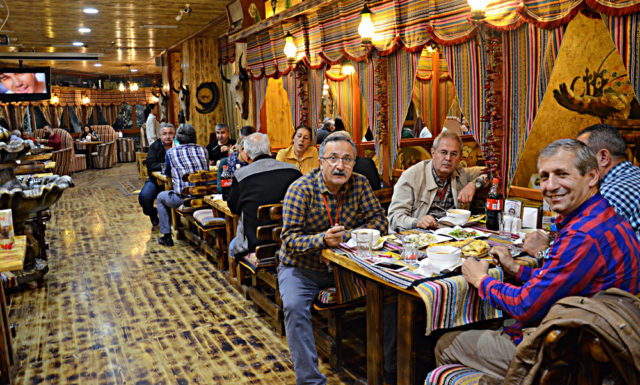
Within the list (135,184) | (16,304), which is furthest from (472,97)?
(135,184)

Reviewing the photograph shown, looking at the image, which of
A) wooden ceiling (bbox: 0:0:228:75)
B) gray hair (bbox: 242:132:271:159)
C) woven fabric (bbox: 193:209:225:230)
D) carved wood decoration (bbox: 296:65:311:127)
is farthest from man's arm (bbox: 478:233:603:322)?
wooden ceiling (bbox: 0:0:228:75)

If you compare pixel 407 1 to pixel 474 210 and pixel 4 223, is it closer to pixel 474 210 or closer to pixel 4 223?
pixel 474 210

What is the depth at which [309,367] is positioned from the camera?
→ 271 cm

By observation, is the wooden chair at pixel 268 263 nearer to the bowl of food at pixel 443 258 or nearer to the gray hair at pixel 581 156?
the bowl of food at pixel 443 258

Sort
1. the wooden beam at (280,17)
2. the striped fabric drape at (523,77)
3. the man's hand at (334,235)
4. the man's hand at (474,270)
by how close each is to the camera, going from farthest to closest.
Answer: the wooden beam at (280,17), the striped fabric drape at (523,77), the man's hand at (334,235), the man's hand at (474,270)

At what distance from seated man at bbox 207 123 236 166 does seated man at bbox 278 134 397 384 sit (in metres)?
4.27

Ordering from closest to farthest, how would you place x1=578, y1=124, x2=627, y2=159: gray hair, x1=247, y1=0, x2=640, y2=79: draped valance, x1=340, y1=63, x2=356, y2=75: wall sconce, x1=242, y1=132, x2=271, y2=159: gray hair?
x1=578, y1=124, x2=627, y2=159: gray hair < x1=247, y1=0, x2=640, y2=79: draped valance < x1=242, y1=132, x2=271, y2=159: gray hair < x1=340, y1=63, x2=356, y2=75: wall sconce

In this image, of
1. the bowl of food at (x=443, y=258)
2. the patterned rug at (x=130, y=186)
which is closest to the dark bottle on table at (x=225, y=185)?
the bowl of food at (x=443, y=258)

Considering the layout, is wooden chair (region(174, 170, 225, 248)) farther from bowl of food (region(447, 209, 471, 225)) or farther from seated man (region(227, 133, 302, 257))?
bowl of food (region(447, 209, 471, 225))

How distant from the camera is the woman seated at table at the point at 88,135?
1670cm

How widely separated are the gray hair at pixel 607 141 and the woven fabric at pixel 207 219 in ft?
11.7

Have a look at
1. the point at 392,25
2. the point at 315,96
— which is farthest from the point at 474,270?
the point at 315,96

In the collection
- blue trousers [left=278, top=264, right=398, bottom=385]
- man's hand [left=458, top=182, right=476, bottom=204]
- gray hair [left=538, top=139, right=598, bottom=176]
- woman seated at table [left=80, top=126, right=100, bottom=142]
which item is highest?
woman seated at table [left=80, top=126, right=100, bottom=142]

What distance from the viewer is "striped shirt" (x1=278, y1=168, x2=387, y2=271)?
2.89 metres
